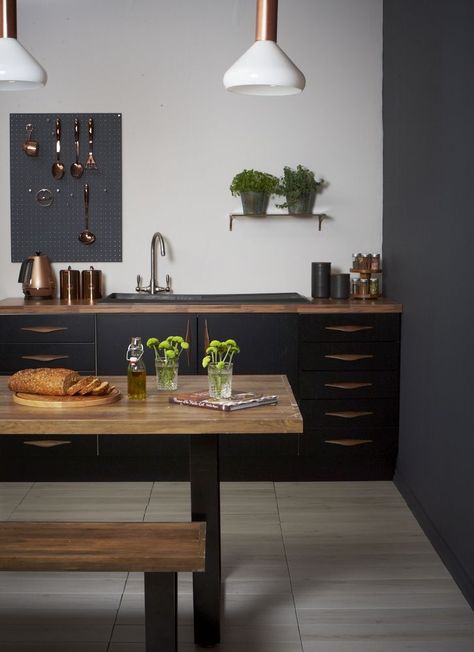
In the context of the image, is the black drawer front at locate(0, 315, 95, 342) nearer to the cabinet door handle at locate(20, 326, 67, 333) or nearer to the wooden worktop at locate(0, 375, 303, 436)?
the cabinet door handle at locate(20, 326, 67, 333)

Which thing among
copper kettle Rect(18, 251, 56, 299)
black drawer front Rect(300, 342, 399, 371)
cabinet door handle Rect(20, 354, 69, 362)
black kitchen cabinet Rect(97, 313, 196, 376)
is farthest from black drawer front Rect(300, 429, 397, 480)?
copper kettle Rect(18, 251, 56, 299)

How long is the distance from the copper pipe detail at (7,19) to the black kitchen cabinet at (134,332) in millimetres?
2231

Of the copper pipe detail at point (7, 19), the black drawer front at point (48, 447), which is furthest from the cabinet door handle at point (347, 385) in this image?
the copper pipe detail at point (7, 19)

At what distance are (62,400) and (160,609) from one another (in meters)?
0.70

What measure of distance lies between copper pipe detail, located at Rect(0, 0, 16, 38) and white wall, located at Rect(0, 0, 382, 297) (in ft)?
8.57

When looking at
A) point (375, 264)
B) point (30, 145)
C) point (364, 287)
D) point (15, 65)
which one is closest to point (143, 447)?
point (364, 287)

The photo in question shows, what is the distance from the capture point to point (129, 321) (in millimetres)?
4750

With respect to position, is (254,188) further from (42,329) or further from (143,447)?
(143,447)

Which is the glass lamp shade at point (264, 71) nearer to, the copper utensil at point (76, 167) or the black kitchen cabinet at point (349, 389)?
the black kitchen cabinet at point (349, 389)

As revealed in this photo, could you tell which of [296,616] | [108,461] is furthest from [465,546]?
[108,461]

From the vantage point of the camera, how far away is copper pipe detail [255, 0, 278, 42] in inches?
101

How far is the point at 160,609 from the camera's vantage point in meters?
2.41

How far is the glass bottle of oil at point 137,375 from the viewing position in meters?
2.84

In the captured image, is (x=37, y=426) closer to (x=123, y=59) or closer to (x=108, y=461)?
(x=108, y=461)
